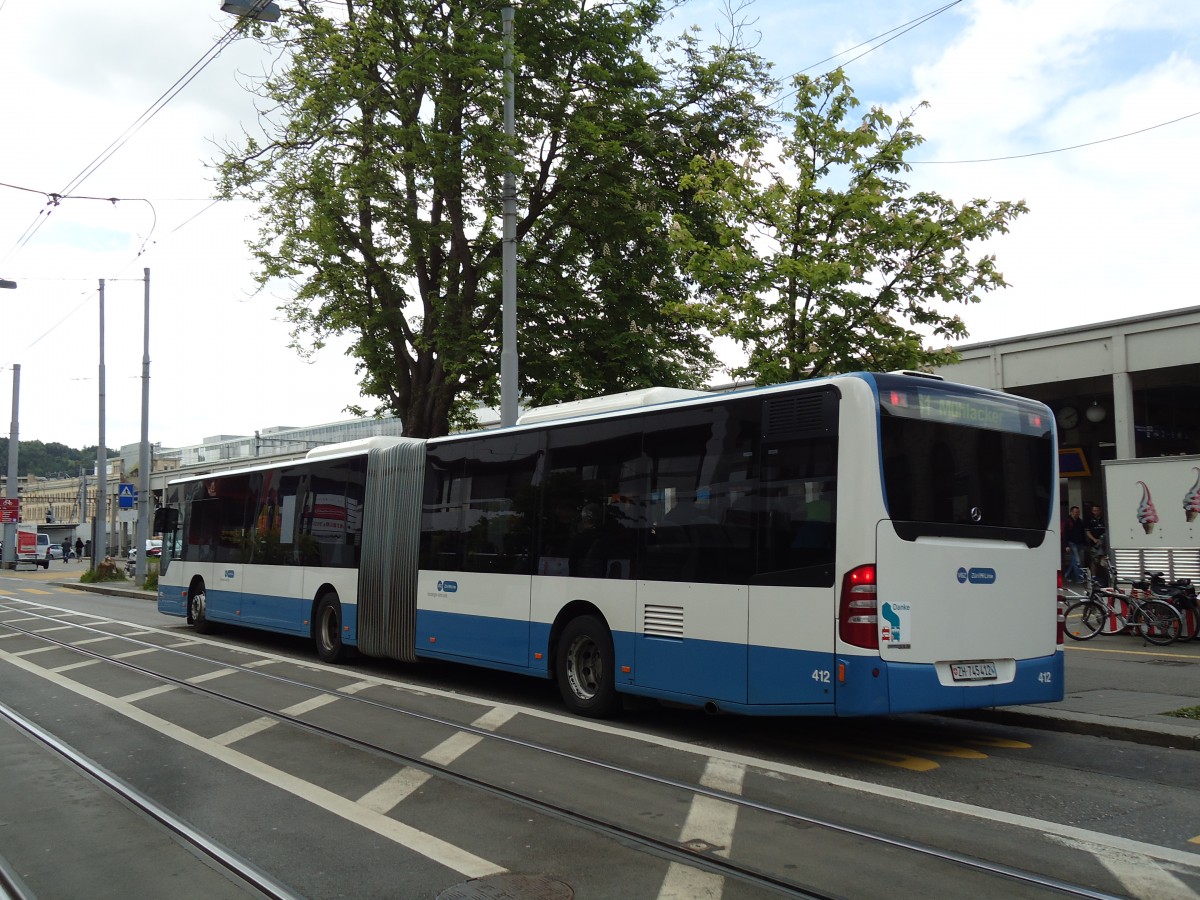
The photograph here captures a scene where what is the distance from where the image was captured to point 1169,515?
655 inches

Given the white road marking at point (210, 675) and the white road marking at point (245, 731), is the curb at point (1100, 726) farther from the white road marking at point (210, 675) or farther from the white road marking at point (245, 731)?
the white road marking at point (210, 675)

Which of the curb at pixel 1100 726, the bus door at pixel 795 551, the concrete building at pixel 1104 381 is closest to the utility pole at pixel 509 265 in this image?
the bus door at pixel 795 551

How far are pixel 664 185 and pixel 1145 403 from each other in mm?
14139

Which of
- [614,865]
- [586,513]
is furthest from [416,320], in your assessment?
[614,865]

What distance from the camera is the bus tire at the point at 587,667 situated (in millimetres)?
9828

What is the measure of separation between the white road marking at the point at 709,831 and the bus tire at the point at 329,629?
8.12 m

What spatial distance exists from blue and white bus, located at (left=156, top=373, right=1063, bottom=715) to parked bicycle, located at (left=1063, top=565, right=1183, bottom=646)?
Answer: 7.91 metres

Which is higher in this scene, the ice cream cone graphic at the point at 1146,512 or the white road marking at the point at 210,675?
the ice cream cone graphic at the point at 1146,512

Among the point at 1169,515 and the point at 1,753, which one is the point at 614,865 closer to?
the point at 1,753

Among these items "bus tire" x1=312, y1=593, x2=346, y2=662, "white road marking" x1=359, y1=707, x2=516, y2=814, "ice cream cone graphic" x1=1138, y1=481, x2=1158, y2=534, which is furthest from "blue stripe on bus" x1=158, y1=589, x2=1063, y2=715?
"ice cream cone graphic" x1=1138, y1=481, x2=1158, y2=534

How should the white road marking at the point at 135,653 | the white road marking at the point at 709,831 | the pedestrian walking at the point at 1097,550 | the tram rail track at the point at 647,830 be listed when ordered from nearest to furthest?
the white road marking at the point at 709,831 < the tram rail track at the point at 647,830 < the white road marking at the point at 135,653 < the pedestrian walking at the point at 1097,550

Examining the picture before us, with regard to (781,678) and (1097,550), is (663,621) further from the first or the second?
(1097,550)

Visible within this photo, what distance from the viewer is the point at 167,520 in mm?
20484

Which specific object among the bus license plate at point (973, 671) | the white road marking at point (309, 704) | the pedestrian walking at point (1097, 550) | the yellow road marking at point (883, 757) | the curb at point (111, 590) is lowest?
the curb at point (111, 590)
